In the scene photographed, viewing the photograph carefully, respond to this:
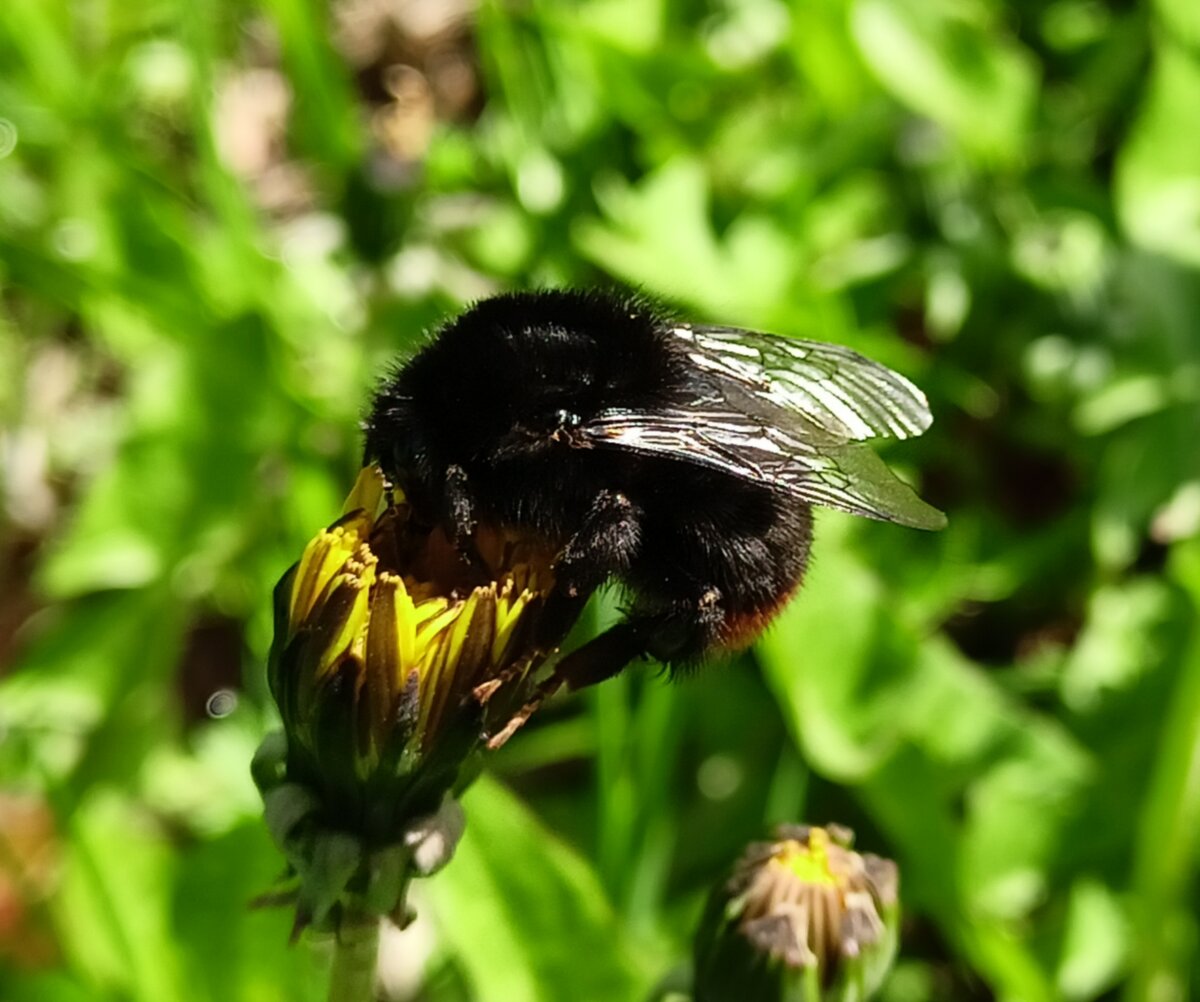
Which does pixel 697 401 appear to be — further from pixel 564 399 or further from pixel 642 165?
pixel 642 165

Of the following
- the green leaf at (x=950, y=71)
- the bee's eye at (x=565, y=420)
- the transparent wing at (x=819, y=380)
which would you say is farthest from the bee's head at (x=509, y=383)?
the green leaf at (x=950, y=71)

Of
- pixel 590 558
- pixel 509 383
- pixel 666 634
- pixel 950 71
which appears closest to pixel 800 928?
pixel 666 634

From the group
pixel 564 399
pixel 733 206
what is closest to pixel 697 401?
pixel 564 399

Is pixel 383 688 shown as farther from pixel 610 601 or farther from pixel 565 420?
pixel 610 601

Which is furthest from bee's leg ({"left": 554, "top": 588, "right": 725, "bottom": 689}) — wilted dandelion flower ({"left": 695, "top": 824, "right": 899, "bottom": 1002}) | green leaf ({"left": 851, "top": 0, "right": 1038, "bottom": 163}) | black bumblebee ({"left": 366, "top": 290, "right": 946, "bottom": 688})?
green leaf ({"left": 851, "top": 0, "right": 1038, "bottom": 163})

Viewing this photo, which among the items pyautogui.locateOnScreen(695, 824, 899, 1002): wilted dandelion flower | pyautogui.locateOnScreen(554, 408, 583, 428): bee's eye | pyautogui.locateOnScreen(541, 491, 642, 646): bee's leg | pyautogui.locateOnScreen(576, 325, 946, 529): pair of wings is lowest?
pyautogui.locateOnScreen(695, 824, 899, 1002): wilted dandelion flower

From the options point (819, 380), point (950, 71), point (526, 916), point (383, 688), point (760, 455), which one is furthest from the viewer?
point (950, 71)

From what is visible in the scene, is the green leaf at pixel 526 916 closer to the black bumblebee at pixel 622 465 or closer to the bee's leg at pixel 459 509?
the black bumblebee at pixel 622 465

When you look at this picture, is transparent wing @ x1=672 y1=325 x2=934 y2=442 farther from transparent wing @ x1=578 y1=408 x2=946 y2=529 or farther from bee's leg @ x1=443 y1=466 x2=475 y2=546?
bee's leg @ x1=443 y1=466 x2=475 y2=546
